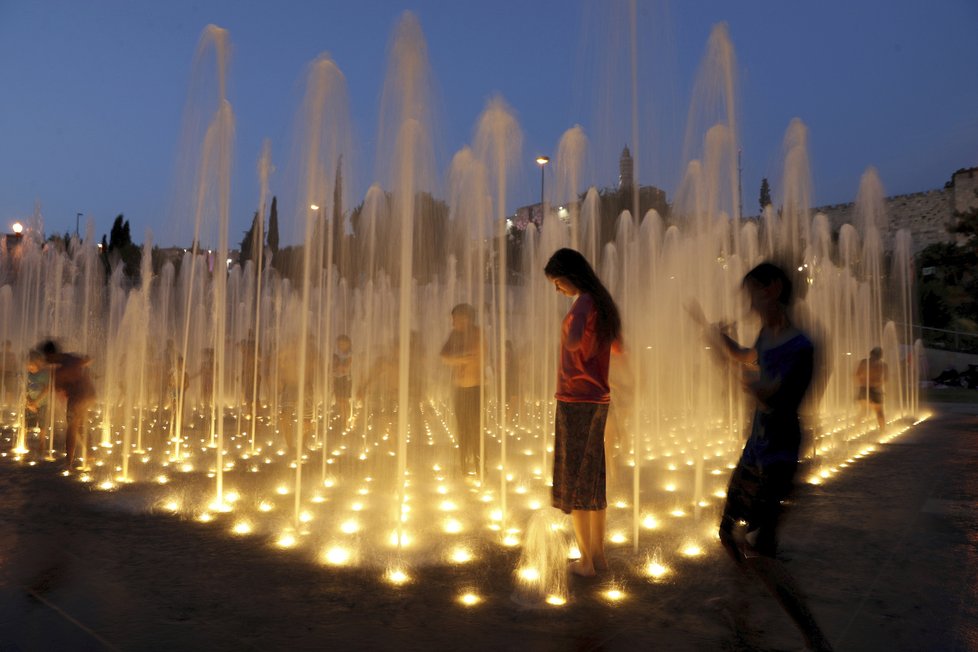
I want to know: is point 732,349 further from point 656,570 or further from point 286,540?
point 286,540

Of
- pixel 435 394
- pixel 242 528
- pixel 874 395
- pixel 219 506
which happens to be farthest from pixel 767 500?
pixel 435 394

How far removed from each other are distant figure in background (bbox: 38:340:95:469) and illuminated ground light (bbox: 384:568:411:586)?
5980 mm

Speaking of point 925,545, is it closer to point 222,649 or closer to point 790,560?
point 790,560

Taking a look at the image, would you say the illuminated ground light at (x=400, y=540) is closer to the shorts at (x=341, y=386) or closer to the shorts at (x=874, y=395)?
the shorts at (x=341, y=386)

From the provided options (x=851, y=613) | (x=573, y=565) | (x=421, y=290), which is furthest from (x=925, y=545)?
(x=421, y=290)

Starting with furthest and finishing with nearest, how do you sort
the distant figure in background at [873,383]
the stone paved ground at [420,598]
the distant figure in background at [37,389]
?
the distant figure in background at [873,383] < the distant figure in background at [37,389] < the stone paved ground at [420,598]

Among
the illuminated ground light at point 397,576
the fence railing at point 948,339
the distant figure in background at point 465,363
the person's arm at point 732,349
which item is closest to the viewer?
the person's arm at point 732,349

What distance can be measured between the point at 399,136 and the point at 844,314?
1699 centimetres

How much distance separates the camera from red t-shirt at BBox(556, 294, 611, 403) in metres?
4.09

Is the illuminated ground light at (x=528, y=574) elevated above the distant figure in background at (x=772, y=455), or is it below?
below

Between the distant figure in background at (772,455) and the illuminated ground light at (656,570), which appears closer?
the distant figure in background at (772,455)

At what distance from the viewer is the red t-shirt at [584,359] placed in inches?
161

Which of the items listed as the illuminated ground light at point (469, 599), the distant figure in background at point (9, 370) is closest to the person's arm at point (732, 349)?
the illuminated ground light at point (469, 599)

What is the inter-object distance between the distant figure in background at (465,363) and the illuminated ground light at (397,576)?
2816 millimetres
